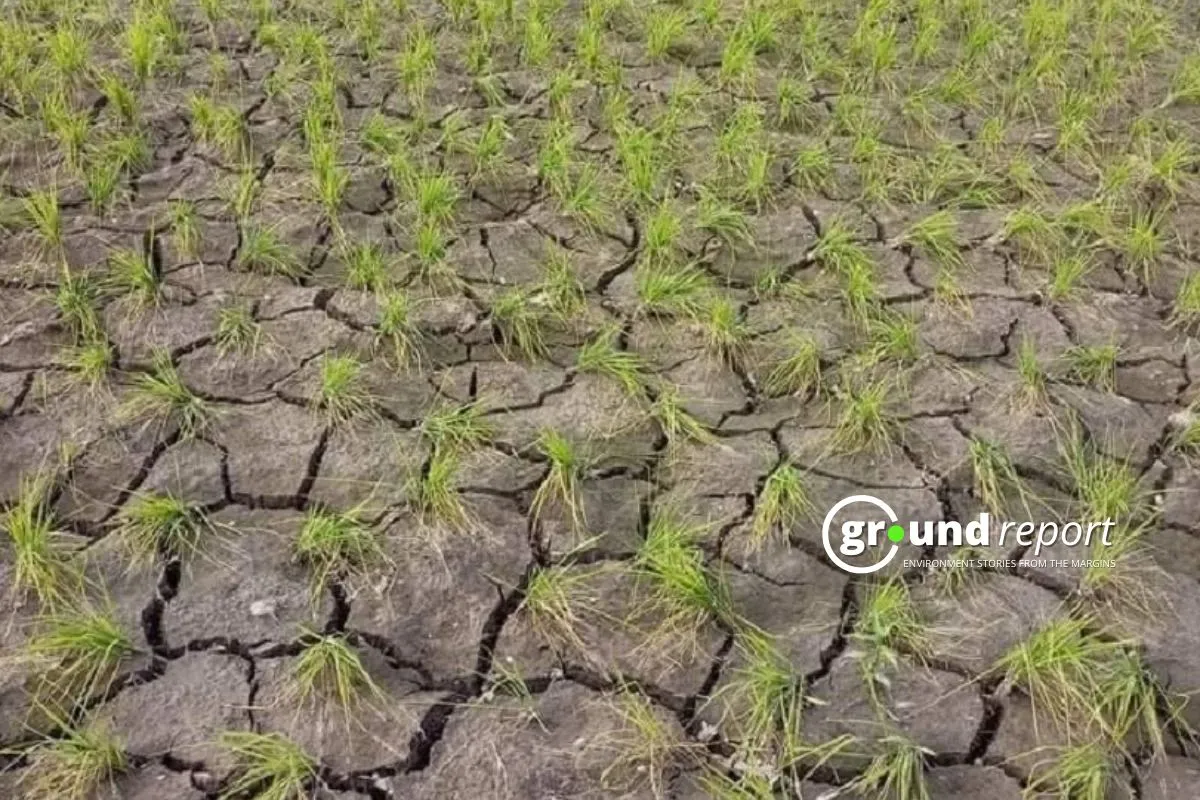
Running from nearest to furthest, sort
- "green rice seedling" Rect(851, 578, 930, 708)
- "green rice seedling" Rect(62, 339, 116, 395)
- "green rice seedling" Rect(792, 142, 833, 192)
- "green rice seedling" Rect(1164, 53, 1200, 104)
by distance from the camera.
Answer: "green rice seedling" Rect(851, 578, 930, 708) → "green rice seedling" Rect(62, 339, 116, 395) → "green rice seedling" Rect(792, 142, 833, 192) → "green rice seedling" Rect(1164, 53, 1200, 104)

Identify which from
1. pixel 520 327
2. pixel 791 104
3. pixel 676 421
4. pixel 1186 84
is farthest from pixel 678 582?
pixel 1186 84

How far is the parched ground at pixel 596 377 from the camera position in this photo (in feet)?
6.36

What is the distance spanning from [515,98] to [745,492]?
1730 millimetres

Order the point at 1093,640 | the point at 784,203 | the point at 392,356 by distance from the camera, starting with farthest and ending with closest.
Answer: the point at 784,203
the point at 392,356
the point at 1093,640

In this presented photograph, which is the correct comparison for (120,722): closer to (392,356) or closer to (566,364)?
(392,356)

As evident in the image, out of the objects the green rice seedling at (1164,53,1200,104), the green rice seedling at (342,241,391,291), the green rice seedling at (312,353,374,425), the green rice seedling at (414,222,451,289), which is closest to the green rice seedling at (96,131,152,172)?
the green rice seedling at (342,241,391,291)

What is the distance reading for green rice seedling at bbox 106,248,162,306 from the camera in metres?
2.74

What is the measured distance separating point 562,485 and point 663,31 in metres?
2.02

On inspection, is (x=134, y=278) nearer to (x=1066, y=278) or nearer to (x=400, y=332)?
(x=400, y=332)

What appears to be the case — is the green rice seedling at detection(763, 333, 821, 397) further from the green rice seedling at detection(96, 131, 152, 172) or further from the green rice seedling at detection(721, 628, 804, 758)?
the green rice seedling at detection(96, 131, 152, 172)

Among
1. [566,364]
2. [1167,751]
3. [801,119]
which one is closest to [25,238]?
[566,364]

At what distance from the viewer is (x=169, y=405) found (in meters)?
2.46

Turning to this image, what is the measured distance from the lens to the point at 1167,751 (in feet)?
6.30

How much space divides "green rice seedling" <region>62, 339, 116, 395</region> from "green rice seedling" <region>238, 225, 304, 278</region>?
0.43 meters
